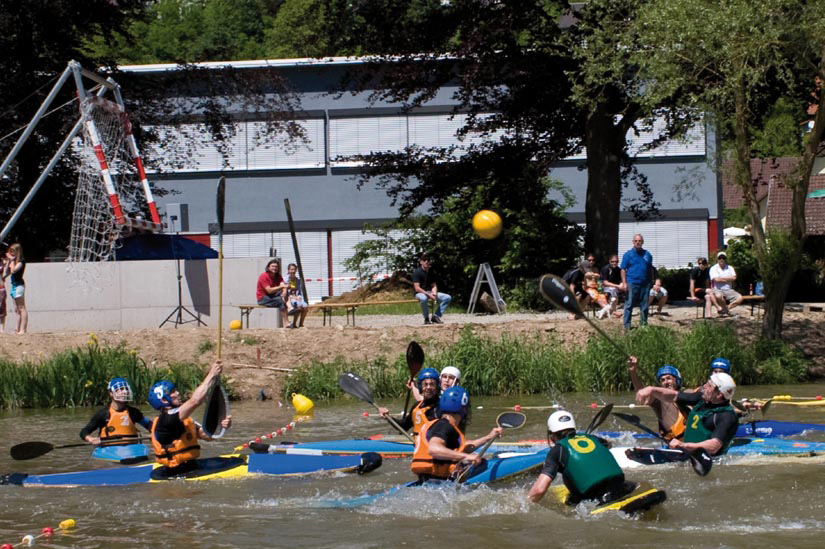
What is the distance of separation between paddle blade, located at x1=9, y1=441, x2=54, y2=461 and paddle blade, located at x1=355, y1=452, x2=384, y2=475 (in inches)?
125

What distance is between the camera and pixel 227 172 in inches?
1393

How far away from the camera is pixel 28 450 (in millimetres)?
11328

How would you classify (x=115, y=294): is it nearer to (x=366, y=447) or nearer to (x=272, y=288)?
(x=272, y=288)

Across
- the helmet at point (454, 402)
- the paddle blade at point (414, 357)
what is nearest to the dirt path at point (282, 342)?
the paddle blade at point (414, 357)

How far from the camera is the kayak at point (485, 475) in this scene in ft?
30.6

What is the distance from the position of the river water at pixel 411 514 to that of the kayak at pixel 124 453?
535mm

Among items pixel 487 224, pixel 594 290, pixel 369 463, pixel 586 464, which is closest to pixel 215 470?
pixel 369 463

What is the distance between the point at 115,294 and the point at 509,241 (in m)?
8.94

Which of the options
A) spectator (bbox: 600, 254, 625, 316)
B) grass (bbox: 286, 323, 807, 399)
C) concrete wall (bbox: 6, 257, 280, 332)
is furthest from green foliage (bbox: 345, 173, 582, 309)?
grass (bbox: 286, 323, 807, 399)

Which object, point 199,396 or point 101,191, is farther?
point 101,191

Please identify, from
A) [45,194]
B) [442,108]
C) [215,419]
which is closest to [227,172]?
[442,108]

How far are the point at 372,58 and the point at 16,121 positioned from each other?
7.65m

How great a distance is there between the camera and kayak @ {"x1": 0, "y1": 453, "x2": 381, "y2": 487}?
1043 cm

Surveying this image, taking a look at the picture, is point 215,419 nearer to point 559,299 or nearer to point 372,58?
point 559,299
